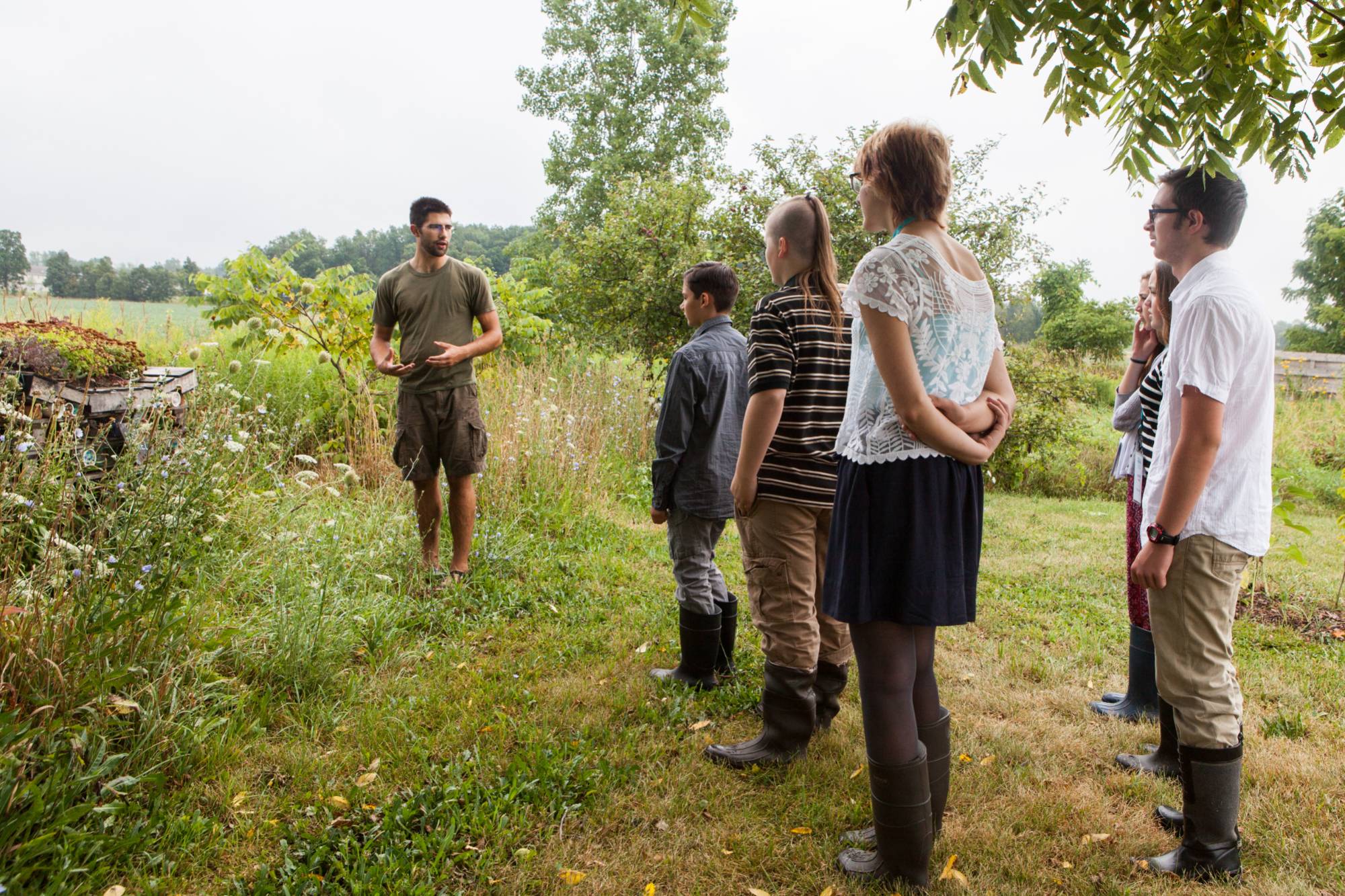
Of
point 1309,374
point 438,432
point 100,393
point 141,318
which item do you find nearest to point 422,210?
Answer: point 438,432

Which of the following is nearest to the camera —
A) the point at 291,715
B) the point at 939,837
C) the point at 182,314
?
the point at 939,837

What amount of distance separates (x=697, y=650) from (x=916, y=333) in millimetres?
1953

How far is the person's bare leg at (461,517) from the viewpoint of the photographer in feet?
15.2

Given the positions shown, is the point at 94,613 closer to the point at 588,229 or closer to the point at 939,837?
the point at 939,837

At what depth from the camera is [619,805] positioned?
2.63 metres

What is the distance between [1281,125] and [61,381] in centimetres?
531

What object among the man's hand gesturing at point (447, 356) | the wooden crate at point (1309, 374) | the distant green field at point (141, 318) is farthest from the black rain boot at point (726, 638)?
the wooden crate at point (1309, 374)

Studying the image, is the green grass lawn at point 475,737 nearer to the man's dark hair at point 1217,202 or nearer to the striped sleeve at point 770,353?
the striped sleeve at point 770,353

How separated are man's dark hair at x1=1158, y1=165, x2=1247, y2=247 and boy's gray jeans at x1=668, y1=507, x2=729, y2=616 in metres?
1.95

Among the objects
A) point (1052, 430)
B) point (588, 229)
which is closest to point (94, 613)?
point (588, 229)

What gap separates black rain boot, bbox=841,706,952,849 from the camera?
90.0 inches

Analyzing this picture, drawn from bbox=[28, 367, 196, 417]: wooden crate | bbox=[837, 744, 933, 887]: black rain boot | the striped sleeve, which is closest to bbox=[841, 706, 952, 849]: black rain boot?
bbox=[837, 744, 933, 887]: black rain boot

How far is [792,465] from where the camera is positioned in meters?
2.82

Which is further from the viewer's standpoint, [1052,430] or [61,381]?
[1052,430]
